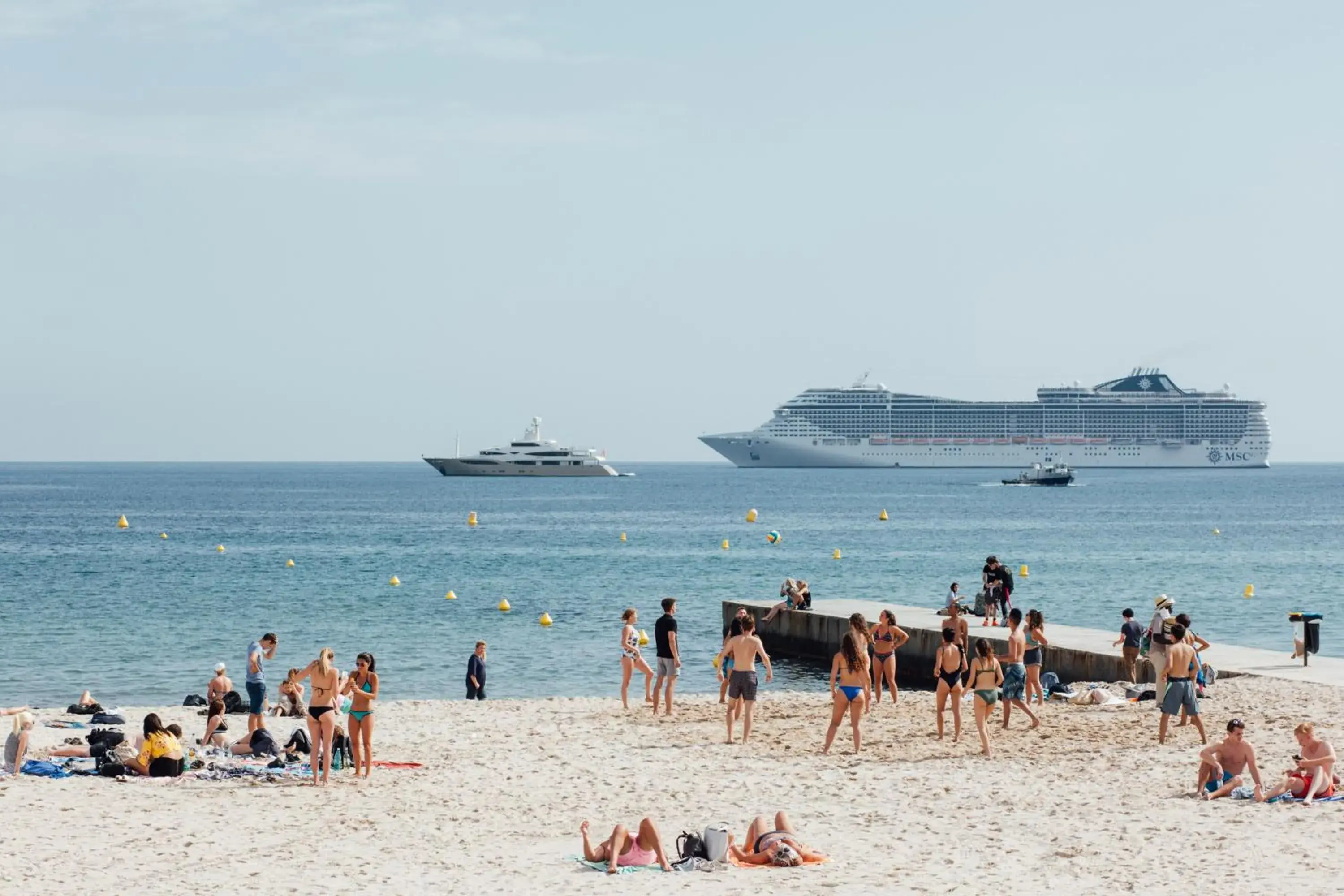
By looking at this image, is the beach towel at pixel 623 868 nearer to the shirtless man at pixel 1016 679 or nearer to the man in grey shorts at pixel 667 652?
the man in grey shorts at pixel 667 652

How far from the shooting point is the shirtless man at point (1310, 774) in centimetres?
1300

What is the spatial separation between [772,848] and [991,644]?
30.0ft

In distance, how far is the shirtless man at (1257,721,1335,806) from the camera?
512 inches

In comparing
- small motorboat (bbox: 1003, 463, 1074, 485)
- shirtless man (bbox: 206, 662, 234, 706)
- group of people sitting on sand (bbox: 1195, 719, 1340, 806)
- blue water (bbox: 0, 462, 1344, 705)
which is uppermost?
small motorboat (bbox: 1003, 463, 1074, 485)

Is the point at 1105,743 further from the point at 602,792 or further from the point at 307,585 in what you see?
the point at 307,585

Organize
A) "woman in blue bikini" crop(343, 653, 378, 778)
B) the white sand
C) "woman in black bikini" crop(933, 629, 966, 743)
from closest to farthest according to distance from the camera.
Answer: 1. the white sand
2. "woman in blue bikini" crop(343, 653, 378, 778)
3. "woman in black bikini" crop(933, 629, 966, 743)

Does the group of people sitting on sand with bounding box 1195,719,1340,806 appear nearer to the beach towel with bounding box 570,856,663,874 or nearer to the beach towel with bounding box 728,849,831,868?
the beach towel with bounding box 728,849,831,868

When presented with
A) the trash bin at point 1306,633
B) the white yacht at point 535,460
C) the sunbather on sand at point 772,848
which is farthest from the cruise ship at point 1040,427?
the sunbather on sand at point 772,848

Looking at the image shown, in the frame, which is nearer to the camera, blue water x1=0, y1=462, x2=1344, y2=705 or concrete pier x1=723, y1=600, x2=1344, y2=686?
concrete pier x1=723, y1=600, x2=1344, y2=686

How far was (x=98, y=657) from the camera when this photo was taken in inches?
1225

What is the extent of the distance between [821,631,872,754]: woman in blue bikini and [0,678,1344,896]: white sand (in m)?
0.41

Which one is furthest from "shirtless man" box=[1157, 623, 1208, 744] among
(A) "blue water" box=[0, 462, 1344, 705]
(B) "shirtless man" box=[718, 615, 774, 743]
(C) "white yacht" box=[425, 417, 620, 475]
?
(C) "white yacht" box=[425, 417, 620, 475]

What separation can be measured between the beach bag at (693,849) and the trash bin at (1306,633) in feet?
42.5

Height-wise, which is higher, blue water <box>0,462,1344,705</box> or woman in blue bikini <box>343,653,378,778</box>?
woman in blue bikini <box>343,653,378,778</box>
